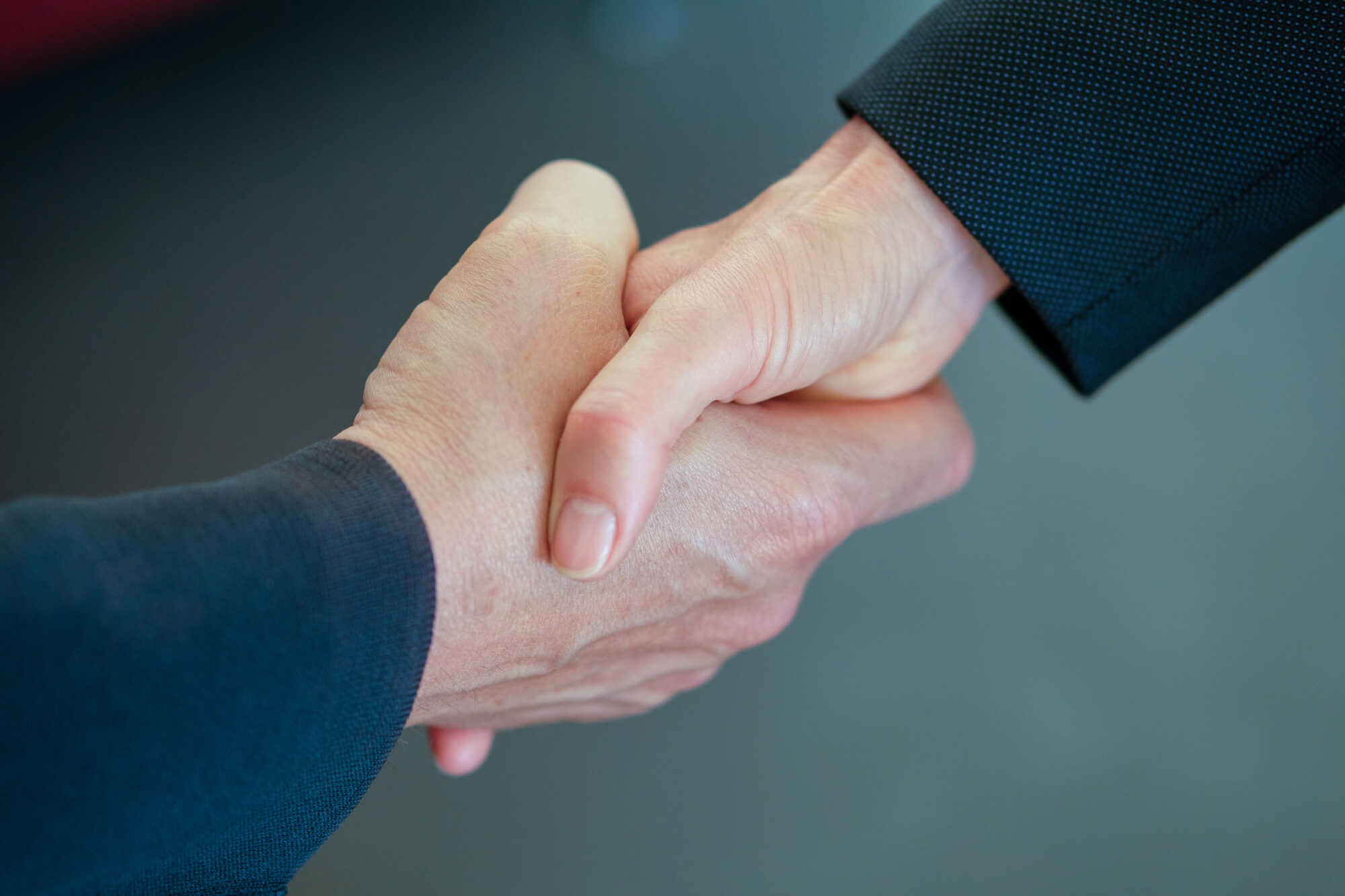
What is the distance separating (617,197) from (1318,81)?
→ 551mm

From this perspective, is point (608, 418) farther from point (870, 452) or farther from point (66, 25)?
point (66, 25)

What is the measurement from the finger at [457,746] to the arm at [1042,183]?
1.25 ft

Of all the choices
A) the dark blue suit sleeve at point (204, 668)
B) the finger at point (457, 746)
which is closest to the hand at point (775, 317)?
the dark blue suit sleeve at point (204, 668)

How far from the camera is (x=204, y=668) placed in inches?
20.5

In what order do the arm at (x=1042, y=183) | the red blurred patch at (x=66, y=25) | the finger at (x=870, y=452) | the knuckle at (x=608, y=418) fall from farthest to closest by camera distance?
the red blurred patch at (x=66, y=25), the finger at (x=870, y=452), the arm at (x=1042, y=183), the knuckle at (x=608, y=418)

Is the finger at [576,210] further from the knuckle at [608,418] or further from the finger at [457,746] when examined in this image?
the finger at [457,746]

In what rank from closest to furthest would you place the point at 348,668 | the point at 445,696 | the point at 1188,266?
1. the point at 348,668
2. the point at 445,696
3. the point at 1188,266

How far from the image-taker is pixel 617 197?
2.97 feet

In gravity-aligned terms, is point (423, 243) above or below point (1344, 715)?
above

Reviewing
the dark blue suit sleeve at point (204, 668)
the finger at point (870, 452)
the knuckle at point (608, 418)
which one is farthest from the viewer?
the finger at point (870, 452)

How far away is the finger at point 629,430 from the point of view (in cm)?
59

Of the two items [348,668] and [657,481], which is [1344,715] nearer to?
[657,481]

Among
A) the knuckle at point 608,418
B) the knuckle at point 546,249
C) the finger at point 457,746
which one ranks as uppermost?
the knuckle at point 546,249

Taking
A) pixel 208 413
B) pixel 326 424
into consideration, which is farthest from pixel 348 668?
pixel 208 413
